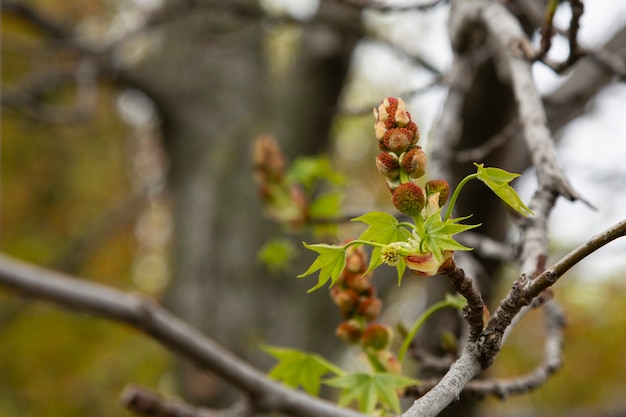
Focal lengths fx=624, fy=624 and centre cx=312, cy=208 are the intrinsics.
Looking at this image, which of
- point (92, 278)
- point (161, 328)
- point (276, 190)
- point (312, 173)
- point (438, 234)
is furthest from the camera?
point (92, 278)

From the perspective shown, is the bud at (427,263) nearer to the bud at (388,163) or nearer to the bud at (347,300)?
the bud at (388,163)

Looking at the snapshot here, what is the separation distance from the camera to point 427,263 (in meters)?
0.73

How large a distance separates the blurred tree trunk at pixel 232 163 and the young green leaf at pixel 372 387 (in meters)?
2.69

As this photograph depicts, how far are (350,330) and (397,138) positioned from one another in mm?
451

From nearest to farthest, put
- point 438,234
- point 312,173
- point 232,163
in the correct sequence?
point 438,234, point 312,173, point 232,163

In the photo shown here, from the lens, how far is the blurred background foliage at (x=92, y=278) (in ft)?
20.4

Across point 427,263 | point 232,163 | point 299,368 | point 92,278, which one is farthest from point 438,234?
point 92,278

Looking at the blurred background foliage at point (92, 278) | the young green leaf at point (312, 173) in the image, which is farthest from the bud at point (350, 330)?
the blurred background foliage at point (92, 278)

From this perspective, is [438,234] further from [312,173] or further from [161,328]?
[312,173]

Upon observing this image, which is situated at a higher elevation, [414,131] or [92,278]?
[414,131]

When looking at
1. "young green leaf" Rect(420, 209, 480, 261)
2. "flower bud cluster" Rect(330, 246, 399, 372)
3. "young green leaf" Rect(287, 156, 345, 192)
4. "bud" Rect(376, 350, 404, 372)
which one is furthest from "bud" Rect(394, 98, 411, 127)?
"young green leaf" Rect(287, 156, 345, 192)

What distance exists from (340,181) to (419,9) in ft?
1.71

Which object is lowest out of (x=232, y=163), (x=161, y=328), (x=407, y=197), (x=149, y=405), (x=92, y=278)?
(x=92, y=278)

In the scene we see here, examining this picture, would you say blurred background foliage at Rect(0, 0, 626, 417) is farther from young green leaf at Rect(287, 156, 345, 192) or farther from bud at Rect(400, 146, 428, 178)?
bud at Rect(400, 146, 428, 178)
